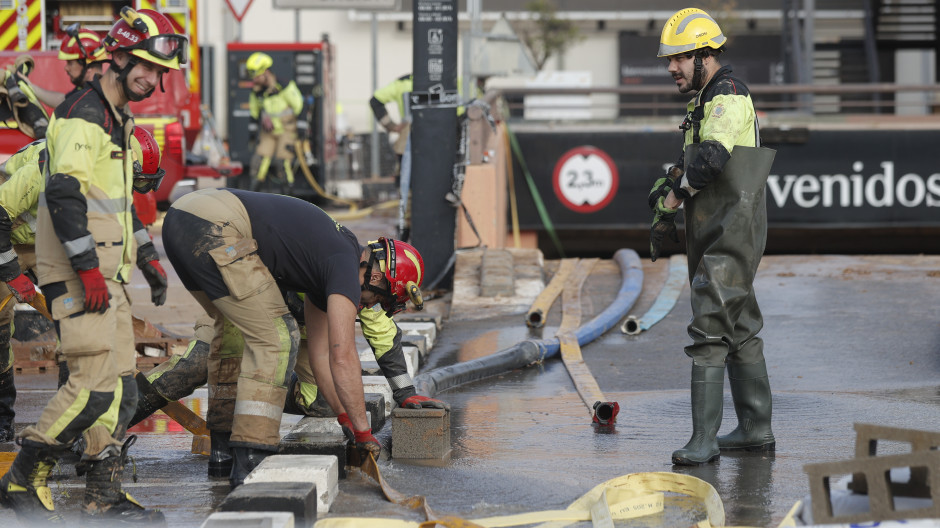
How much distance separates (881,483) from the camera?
360cm

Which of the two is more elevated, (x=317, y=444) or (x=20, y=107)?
(x=20, y=107)

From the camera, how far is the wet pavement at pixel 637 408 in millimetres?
4723

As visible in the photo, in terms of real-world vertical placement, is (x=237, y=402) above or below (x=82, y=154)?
below

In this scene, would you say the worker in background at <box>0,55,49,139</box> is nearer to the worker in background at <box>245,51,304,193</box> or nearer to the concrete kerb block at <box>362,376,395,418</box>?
A: the concrete kerb block at <box>362,376,395,418</box>

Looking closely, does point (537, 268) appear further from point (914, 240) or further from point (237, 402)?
point (914, 240)

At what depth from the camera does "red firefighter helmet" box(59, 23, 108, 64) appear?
15.4 ft

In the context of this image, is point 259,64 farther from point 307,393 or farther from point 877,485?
point 877,485

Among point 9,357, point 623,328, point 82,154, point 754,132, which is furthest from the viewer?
point 623,328

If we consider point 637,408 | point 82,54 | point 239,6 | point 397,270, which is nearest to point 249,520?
point 397,270

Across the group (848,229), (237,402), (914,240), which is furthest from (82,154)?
(914,240)

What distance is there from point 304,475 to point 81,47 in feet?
6.88

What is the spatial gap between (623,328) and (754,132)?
3.38 metres

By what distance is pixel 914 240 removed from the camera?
16422 millimetres

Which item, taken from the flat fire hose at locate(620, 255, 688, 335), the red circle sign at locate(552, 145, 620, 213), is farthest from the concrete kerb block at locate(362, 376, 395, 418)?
the red circle sign at locate(552, 145, 620, 213)
